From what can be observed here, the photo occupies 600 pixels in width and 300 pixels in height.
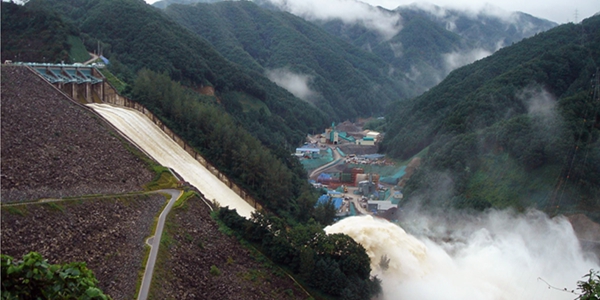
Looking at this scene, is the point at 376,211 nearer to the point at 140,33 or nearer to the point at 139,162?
the point at 139,162

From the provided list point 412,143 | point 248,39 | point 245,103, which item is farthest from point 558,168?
point 248,39

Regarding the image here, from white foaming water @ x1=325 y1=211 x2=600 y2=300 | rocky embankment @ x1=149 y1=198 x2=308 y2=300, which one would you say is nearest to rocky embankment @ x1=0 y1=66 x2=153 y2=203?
rocky embankment @ x1=149 y1=198 x2=308 y2=300

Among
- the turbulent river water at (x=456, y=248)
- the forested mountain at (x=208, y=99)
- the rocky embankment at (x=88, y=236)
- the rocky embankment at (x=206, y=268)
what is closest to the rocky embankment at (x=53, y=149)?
the rocky embankment at (x=88, y=236)

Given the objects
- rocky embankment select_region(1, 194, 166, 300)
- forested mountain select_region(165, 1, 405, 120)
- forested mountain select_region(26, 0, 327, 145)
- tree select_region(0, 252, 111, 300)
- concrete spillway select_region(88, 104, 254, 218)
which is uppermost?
forested mountain select_region(165, 1, 405, 120)

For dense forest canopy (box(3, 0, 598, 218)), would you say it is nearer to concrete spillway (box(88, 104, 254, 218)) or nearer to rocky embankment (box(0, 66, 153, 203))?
concrete spillway (box(88, 104, 254, 218))

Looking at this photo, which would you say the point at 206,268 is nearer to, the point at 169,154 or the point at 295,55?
the point at 169,154

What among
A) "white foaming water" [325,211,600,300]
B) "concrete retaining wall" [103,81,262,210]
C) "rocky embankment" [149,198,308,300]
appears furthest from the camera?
"concrete retaining wall" [103,81,262,210]
